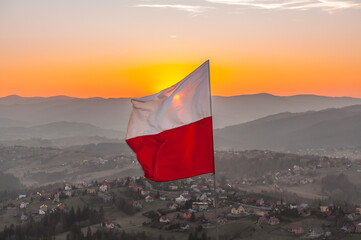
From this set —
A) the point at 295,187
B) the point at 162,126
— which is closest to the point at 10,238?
the point at 162,126

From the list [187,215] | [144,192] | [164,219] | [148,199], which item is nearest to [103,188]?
[144,192]

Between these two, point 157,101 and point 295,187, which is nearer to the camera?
point 157,101

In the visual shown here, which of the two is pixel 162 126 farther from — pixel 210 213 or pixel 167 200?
pixel 167 200

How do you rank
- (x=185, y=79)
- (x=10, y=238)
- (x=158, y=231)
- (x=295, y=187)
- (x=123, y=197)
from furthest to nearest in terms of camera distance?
(x=295, y=187) → (x=123, y=197) → (x=10, y=238) → (x=158, y=231) → (x=185, y=79)

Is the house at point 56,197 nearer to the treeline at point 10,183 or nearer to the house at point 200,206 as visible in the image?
the house at point 200,206

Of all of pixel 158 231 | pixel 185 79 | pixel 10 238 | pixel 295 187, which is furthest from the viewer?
pixel 295 187

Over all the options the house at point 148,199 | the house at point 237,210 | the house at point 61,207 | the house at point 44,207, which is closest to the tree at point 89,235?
the house at point 61,207

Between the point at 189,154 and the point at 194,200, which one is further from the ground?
the point at 189,154
